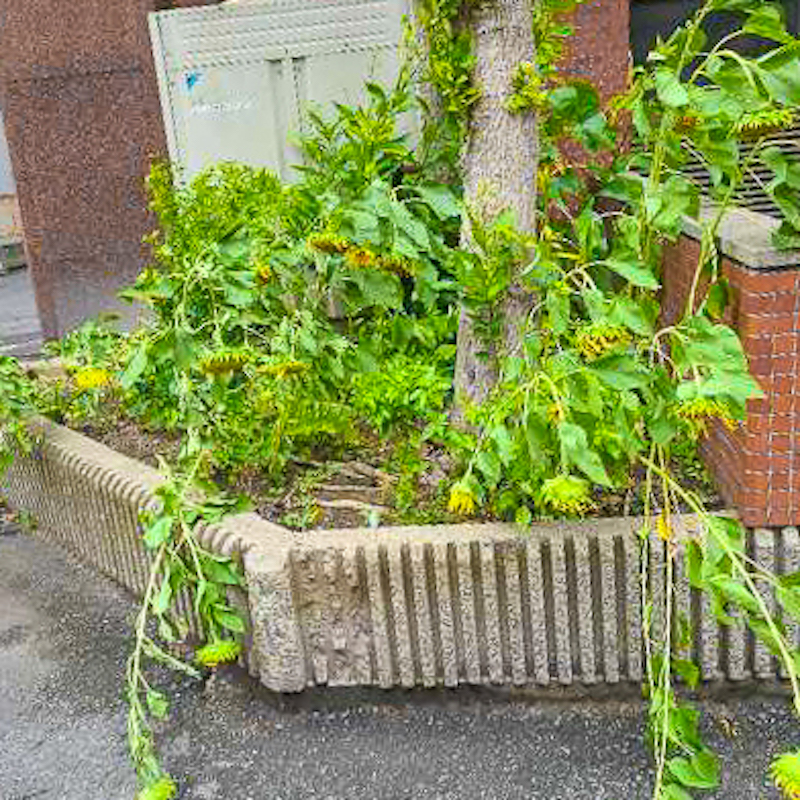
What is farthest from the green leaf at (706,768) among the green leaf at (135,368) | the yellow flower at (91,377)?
the yellow flower at (91,377)

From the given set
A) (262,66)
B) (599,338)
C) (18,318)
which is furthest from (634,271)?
(18,318)

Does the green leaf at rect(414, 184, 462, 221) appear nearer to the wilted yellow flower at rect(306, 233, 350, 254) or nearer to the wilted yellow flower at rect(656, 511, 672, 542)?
the wilted yellow flower at rect(306, 233, 350, 254)

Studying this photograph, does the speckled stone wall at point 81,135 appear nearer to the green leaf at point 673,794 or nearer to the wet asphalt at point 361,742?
the wet asphalt at point 361,742

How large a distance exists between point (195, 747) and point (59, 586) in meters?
1.61

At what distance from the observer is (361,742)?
10.6 feet

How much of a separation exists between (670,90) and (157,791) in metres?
2.32

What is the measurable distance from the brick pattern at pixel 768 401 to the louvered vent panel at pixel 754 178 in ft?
1.74

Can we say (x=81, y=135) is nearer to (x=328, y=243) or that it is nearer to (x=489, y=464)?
(x=328, y=243)

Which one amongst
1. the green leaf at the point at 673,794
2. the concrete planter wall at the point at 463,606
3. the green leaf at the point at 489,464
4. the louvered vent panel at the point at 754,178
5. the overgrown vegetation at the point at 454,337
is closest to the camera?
the green leaf at the point at 673,794

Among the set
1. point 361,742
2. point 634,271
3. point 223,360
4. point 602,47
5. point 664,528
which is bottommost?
point 361,742

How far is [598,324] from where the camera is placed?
2795mm

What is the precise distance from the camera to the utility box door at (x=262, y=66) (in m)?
5.30

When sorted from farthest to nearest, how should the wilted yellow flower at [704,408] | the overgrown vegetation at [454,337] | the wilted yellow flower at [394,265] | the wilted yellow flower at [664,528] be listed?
the wilted yellow flower at [394,265]
the wilted yellow flower at [664,528]
the overgrown vegetation at [454,337]
the wilted yellow flower at [704,408]

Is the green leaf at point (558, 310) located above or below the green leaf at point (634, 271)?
below
